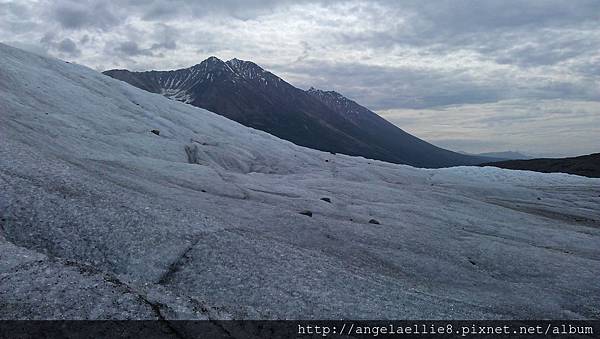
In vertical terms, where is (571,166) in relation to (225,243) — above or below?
above

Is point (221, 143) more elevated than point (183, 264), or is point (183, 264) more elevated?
point (221, 143)

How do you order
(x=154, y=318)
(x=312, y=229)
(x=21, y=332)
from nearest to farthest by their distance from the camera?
(x=21, y=332), (x=154, y=318), (x=312, y=229)

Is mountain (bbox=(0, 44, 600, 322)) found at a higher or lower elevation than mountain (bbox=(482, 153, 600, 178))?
lower

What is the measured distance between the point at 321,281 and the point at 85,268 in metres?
5.14

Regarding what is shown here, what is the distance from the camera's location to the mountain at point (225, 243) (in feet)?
27.9

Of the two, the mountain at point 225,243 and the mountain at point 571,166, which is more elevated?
the mountain at point 571,166

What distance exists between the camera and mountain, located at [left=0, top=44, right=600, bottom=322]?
8.51 meters

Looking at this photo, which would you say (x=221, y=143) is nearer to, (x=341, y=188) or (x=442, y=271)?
(x=341, y=188)

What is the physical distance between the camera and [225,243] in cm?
1167

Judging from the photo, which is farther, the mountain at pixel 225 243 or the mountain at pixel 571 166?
the mountain at pixel 571 166

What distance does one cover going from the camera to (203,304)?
8430mm

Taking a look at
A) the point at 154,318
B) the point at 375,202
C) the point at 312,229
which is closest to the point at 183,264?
the point at 154,318

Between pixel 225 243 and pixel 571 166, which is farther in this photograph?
pixel 571 166

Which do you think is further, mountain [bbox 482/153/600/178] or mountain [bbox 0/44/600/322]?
mountain [bbox 482/153/600/178]
